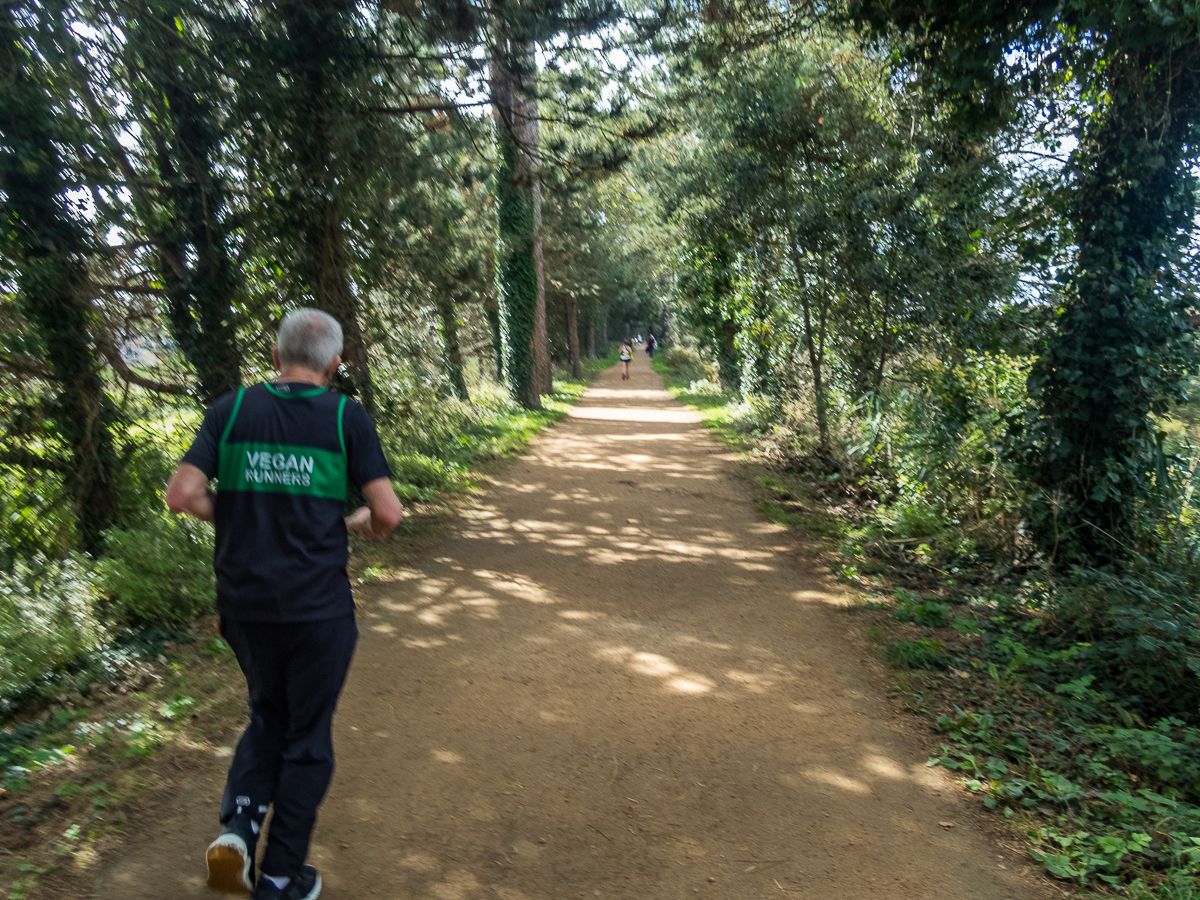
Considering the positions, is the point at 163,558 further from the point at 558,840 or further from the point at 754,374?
the point at 754,374

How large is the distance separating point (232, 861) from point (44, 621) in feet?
11.6

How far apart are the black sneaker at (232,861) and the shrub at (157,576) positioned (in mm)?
3465

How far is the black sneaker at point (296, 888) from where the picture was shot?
285cm

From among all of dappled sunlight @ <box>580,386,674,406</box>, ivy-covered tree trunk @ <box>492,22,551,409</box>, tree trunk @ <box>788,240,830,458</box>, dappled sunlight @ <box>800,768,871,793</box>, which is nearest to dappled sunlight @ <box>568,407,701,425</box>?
ivy-covered tree trunk @ <box>492,22,551,409</box>


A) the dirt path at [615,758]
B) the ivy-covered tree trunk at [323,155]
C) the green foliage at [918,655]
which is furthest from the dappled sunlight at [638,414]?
the green foliage at [918,655]

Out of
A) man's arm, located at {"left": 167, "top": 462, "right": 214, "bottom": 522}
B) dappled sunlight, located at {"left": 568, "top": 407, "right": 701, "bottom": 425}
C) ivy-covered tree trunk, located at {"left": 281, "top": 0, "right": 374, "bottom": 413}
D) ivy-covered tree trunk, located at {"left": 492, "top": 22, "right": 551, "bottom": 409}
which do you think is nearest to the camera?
man's arm, located at {"left": 167, "top": 462, "right": 214, "bottom": 522}

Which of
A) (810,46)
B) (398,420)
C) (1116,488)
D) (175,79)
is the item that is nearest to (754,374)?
(810,46)

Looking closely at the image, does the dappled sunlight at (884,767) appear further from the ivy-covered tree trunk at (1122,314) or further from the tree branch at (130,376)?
the tree branch at (130,376)

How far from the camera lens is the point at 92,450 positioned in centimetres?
692

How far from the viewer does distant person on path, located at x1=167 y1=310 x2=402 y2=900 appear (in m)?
2.76

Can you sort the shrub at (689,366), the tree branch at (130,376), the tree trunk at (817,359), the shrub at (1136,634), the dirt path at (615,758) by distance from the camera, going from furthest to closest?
1. the shrub at (689,366)
2. the tree trunk at (817,359)
3. the tree branch at (130,376)
4. the shrub at (1136,634)
5. the dirt path at (615,758)

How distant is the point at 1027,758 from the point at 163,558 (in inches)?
243

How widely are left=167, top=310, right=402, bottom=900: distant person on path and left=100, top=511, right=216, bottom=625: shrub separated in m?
3.46

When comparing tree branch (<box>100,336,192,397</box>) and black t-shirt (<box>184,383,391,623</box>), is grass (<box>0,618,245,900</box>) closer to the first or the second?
black t-shirt (<box>184,383,391,623</box>)
